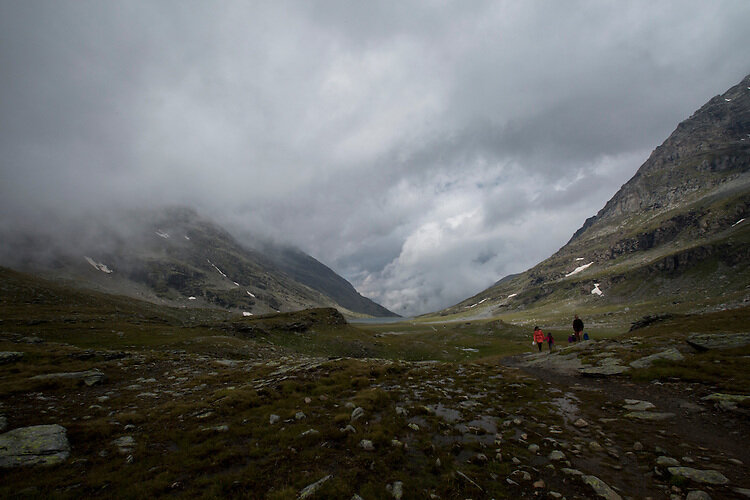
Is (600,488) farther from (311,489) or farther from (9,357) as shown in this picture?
(9,357)

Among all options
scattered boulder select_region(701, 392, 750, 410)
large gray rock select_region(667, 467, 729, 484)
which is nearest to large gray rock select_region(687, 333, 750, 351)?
scattered boulder select_region(701, 392, 750, 410)

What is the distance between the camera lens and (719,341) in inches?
840

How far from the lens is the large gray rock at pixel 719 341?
20438 mm

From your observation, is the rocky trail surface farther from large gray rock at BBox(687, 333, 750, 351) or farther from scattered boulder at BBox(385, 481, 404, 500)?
large gray rock at BBox(687, 333, 750, 351)

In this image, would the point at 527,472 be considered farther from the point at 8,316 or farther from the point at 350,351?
the point at 8,316

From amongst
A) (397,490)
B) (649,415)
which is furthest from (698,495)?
(649,415)

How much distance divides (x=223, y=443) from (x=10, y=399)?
14391mm

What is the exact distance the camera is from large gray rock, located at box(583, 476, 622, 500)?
7287mm

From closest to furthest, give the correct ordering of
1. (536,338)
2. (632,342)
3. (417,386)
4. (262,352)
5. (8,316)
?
(417,386) → (632,342) → (536,338) → (262,352) → (8,316)

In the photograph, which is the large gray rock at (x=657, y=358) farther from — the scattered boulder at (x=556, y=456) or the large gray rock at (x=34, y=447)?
the large gray rock at (x=34, y=447)

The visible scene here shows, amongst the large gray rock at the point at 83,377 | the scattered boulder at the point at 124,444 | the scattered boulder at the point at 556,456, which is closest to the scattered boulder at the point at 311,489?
the scattered boulder at the point at 124,444

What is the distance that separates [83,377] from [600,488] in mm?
28671

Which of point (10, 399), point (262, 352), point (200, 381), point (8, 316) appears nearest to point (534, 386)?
point (200, 381)

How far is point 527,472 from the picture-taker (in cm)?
850
